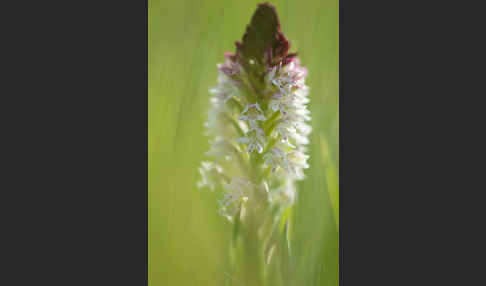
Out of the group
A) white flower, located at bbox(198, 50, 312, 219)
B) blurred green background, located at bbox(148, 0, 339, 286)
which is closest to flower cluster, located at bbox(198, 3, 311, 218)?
white flower, located at bbox(198, 50, 312, 219)

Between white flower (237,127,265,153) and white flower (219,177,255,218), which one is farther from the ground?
white flower (237,127,265,153)

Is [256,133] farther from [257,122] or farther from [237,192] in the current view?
[237,192]

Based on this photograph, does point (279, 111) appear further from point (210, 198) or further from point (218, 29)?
point (218, 29)

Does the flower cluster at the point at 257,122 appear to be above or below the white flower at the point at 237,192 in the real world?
above

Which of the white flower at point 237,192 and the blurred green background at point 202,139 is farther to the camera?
the blurred green background at point 202,139

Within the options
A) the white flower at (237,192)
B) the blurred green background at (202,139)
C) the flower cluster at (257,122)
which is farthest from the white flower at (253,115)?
the blurred green background at (202,139)

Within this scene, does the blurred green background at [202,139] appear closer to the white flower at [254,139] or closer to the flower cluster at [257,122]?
the flower cluster at [257,122]

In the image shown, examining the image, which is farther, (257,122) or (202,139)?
(202,139)

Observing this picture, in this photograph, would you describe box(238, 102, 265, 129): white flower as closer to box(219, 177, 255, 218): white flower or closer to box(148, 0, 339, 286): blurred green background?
box(219, 177, 255, 218): white flower

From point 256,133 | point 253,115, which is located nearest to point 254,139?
point 256,133
